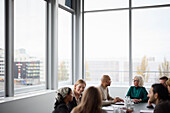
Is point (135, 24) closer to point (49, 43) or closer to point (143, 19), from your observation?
point (143, 19)

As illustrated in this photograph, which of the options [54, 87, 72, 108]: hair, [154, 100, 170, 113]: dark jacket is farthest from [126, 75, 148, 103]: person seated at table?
[54, 87, 72, 108]: hair

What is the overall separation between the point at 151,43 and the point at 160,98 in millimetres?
3399

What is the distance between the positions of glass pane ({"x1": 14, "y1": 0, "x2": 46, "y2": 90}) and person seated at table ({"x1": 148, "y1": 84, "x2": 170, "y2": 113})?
2.51m

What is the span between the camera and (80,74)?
6.36 m

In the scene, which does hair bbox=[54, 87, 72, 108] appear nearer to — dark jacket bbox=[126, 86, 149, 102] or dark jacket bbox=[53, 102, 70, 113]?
dark jacket bbox=[53, 102, 70, 113]

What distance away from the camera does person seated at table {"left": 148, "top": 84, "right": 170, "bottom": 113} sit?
2498 millimetres

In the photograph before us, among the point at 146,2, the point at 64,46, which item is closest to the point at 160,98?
the point at 64,46

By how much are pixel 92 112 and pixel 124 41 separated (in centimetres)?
421

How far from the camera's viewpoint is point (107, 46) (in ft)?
20.4

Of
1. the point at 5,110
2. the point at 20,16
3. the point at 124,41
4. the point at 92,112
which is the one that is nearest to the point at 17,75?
the point at 5,110

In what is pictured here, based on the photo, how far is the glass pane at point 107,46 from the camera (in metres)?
6.07

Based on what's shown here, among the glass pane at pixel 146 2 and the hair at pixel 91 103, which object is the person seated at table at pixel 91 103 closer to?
the hair at pixel 91 103

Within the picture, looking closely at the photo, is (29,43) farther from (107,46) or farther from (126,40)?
(126,40)

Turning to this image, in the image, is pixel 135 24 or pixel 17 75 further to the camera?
pixel 135 24
